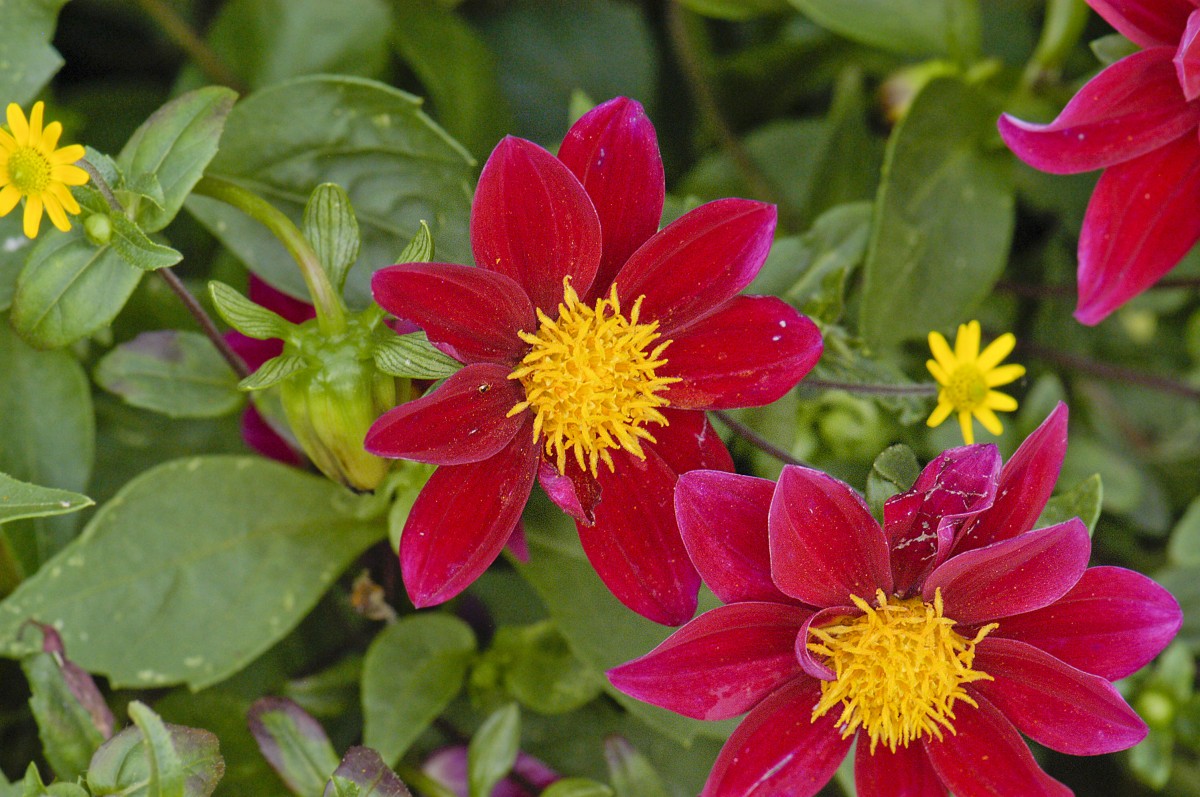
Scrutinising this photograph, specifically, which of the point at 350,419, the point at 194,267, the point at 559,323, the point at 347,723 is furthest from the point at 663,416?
the point at 194,267

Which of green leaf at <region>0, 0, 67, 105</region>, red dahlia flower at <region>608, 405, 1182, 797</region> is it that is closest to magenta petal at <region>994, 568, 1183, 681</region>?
red dahlia flower at <region>608, 405, 1182, 797</region>

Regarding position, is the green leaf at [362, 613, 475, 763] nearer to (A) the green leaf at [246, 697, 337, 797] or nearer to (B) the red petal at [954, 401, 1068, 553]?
(A) the green leaf at [246, 697, 337, 797]

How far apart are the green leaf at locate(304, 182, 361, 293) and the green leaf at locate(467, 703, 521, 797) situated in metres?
0.36

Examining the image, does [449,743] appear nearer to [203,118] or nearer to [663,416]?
[663,416]

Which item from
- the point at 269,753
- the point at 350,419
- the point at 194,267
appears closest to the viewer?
the point at 350,419

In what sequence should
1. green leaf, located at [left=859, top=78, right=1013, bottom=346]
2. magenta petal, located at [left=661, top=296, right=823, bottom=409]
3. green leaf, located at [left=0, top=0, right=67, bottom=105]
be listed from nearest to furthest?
magenta petal, located at [left=661, top=296, right=823, bottom=409], green leaf, located at [left=0, top=0, right=67, bottom=105], green leaf, located at [left=859, top=78, right=1013, bottom=346]

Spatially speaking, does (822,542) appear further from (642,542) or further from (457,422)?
(457,422)

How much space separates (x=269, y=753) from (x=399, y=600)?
0.80 feet

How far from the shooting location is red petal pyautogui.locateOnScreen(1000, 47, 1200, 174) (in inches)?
29.7

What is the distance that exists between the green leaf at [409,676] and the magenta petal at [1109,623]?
45cm

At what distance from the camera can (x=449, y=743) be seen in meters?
0.99

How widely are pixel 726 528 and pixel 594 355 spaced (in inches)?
5.4

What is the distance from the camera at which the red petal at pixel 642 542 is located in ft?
2.39

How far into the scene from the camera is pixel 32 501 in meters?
0.66
